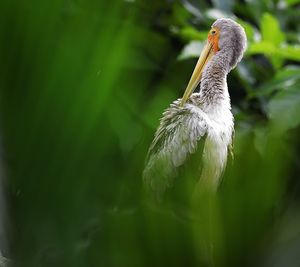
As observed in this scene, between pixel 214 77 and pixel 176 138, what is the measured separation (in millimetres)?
303

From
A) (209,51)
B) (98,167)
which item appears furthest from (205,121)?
(98,167)

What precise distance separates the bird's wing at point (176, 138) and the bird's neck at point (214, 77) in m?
0.07

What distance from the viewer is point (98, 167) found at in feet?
2.40

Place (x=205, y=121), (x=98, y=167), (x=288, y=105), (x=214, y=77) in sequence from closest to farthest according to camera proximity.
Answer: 1. (x=98, y=167)
2. (x=214, y=77)
3. (x=205, y=121)
4. (x=288, y=105)

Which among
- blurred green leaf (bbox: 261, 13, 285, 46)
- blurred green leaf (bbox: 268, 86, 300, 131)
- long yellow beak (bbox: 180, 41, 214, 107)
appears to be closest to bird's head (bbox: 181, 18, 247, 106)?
long yellow beak (bbox: 180, 41, 214, 107)

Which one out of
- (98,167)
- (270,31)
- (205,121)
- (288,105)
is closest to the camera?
(98,167)

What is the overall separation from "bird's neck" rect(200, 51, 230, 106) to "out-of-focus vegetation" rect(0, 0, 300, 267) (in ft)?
1.05

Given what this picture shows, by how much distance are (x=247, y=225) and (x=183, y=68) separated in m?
1.01

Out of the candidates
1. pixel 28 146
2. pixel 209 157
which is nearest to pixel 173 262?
pixel 28 146

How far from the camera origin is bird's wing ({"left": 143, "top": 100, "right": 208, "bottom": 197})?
4.37ft

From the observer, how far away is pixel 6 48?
25.6 inches

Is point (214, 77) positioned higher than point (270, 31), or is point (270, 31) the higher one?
point (270, 31)

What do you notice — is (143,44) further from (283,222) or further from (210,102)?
(283,222)

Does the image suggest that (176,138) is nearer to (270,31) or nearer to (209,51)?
(209,51)
